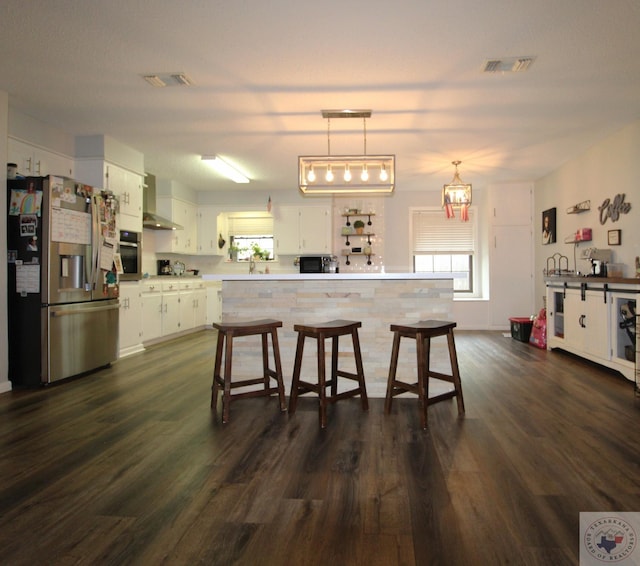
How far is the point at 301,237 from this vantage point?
738 centimetres

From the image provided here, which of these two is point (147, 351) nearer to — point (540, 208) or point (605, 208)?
point (605, 208)

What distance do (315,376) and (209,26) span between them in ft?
8.12

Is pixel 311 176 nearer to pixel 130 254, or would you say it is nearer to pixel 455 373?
pixel 455 373

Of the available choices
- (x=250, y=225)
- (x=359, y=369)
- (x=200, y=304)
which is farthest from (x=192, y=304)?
(x=359, y=369)

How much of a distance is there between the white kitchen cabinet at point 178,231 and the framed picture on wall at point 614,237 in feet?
19.1

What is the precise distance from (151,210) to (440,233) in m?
4.76

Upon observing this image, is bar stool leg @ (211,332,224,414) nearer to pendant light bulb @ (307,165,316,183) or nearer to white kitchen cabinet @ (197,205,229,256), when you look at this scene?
pendant light bulb @ (307,165,316,183)

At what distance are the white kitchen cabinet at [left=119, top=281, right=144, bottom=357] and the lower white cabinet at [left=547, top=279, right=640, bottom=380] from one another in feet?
16.2

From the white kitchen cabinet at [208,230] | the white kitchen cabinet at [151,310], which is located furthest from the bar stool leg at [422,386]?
the white kitchen cabinet at [208,230]

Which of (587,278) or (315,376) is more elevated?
(587,278)

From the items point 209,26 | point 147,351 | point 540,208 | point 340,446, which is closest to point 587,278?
point 540,208

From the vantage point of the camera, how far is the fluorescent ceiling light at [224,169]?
17.8 feet

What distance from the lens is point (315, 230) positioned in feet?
24.1

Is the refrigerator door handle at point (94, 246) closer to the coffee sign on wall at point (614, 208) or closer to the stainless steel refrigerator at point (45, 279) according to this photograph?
the stainless steel refrigerator at point (45, 279)
